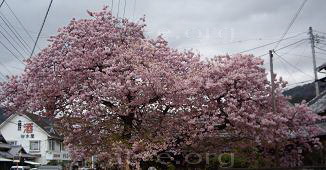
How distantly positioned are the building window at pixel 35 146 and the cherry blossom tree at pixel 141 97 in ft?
142

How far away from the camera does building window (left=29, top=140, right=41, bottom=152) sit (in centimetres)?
6137

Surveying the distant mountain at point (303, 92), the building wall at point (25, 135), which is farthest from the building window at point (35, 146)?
the distant mountain at point (303, 92)

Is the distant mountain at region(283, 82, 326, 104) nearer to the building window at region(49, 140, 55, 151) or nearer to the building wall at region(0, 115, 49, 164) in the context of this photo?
the building wall at region(0, 115, 49, 164)

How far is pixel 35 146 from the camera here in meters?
61.6

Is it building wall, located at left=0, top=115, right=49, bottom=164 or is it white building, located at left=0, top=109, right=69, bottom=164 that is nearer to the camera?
white building, located at left=0, top=109, right=69, bottom=164

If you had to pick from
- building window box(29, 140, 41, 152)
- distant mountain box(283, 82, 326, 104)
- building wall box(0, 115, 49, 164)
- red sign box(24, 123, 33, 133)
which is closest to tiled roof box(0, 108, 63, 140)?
red sign box(24, 123, 33, 133)

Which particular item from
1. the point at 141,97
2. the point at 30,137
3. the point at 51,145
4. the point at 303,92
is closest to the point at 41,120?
the point at 141,97

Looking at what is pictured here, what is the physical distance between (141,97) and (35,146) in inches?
1894

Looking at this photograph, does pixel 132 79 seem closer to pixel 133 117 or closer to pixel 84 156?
pixel 133 117

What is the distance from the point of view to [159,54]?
19469mm

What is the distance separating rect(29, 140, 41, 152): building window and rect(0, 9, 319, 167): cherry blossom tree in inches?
1710

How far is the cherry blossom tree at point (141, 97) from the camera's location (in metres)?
18.2

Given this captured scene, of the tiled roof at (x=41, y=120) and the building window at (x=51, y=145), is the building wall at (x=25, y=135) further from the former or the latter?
the tiled roof at (x=41, y=120)

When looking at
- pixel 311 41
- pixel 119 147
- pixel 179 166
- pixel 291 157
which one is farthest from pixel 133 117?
pixel 311 41
